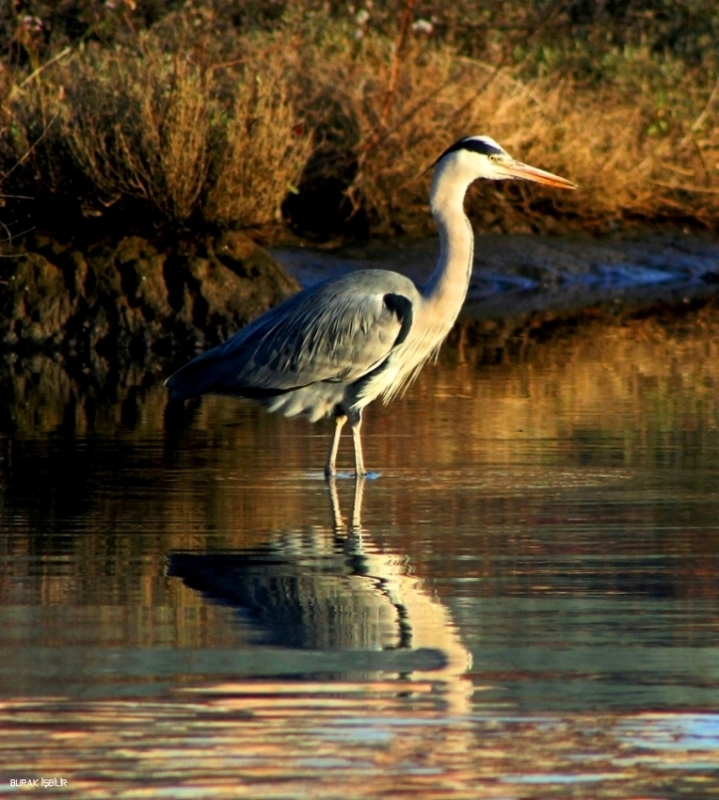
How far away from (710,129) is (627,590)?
686 inches

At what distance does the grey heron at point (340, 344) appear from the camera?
9.21 m

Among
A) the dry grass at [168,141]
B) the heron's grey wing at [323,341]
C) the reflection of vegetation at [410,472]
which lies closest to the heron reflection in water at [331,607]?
the reflection of vegetation at [410,472]

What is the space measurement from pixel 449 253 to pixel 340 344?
2.74 feet

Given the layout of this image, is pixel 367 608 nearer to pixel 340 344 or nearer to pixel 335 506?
pixel 335 506

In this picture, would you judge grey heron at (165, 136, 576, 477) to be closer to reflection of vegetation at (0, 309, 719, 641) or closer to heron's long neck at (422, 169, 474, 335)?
heron's long neck at (422, 169, 474, 335)

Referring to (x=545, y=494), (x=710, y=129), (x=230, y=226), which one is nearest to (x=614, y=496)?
(x=545, y=494)

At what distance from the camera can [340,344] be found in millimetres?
9172

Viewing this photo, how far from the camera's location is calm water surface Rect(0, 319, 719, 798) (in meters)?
4.34

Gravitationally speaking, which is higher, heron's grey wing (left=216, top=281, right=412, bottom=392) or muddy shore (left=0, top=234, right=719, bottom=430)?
muddy shore (left=0, top=234, right=719, bottom=430)

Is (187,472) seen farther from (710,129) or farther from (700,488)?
(710,129)

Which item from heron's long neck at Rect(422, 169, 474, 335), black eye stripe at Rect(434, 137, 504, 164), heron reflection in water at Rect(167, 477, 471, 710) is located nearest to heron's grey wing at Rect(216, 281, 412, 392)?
heron's long neck at Rect(422, 169, 474, 335)

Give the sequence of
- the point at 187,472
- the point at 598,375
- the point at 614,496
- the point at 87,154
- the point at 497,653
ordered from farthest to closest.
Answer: the point at 87,154
the point at 598,375
the point at 187,472
the point at 614,496
the point at 497,653

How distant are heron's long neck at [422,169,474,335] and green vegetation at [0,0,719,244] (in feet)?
16.4

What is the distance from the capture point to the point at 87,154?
15523 mm
